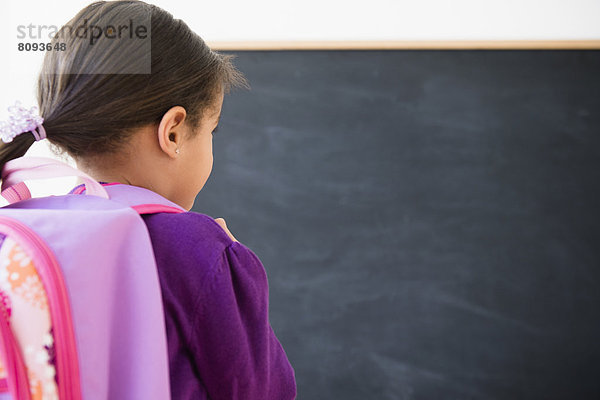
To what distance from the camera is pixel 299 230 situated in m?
1.74

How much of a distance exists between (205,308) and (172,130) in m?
0.22

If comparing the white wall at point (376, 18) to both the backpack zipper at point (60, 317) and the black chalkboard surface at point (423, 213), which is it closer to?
the black chalkboard surface at point (423, 213)

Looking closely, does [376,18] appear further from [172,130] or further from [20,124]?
[20,124]

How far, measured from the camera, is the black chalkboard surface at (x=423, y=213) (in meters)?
1.68

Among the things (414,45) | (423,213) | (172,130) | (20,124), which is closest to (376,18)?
(414,45)

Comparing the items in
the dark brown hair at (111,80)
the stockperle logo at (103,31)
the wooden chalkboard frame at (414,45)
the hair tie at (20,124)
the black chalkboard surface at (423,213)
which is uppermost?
the wooden chalkboard frame at (414,45)

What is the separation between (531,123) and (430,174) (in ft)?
1.14

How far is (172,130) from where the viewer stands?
62cm

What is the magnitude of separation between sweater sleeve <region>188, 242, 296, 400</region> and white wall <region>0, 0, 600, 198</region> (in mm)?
1326

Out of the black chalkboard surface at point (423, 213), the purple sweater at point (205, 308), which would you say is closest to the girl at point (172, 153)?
the purple sweater at point (205, 308)

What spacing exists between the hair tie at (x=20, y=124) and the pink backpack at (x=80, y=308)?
92 millimetres

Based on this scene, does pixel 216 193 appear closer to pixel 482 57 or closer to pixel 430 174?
pixel 430 174

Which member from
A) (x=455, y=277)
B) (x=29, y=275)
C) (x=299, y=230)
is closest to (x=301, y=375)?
(x=299, y=230)

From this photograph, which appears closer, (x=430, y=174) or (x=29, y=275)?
(x=29, y=275)
